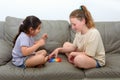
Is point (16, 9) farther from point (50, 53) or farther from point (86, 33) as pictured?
point (86, 33)

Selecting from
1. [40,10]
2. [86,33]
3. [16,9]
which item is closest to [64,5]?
[40,10]

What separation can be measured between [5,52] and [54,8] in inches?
38.2

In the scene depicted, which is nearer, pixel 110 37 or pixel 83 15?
pixel 83 15

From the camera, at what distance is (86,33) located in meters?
2.35

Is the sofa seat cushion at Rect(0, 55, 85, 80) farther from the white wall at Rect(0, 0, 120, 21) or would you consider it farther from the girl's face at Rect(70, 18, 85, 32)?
the white wall at Rect(0, 0, 120, 21)

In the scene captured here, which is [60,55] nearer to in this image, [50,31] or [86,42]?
[50,31]

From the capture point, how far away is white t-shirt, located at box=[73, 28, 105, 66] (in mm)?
2281

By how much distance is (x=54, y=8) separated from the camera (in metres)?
3.05

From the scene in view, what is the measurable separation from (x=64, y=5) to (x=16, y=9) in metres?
0.62

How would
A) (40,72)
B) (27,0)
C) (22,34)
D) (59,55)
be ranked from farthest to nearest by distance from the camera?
Result: 1. (27,0)
2. (59,55)
3. (22,34)
4. (40,72)

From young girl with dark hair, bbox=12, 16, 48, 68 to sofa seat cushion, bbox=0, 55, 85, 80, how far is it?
0.07 metres

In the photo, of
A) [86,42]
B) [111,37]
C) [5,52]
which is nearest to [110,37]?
[111,37]

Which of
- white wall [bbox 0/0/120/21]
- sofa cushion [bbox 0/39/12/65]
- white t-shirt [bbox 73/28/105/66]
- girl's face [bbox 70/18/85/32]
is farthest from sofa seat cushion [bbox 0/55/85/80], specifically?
white wall [bbox 0/0/120/21]

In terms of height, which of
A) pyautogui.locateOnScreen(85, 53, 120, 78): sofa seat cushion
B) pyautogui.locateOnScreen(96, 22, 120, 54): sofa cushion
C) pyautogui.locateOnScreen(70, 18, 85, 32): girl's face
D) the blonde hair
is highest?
the blonde hair
